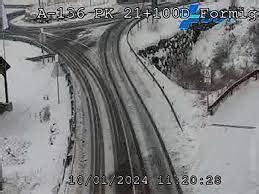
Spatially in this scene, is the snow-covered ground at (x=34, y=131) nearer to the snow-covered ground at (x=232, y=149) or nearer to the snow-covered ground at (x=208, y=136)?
the snow-covered ground at (x=208, y=136)

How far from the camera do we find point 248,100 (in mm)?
34719

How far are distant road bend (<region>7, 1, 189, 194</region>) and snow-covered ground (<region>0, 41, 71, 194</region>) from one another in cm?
204

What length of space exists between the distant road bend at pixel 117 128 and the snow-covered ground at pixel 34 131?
2041mm

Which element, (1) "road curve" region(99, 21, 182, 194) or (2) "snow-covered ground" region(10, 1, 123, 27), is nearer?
(1) "road curve" region(99, 21, 182, 194)

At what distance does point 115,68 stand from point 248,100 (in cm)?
1792

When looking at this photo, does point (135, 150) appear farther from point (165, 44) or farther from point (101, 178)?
point (165, 44)

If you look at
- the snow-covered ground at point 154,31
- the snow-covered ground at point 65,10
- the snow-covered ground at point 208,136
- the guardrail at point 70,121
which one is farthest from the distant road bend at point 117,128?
the snow-covered ground at point 65,10

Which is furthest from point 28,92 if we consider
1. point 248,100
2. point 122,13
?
point 122,13

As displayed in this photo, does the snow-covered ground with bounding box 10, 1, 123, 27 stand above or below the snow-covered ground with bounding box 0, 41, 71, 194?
above

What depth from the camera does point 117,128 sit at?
119 feet

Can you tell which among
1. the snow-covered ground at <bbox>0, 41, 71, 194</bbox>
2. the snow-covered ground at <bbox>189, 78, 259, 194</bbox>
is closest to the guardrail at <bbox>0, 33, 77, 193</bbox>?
the snow-covered ground at <bbox>0, 41, 71, 194</bbox>

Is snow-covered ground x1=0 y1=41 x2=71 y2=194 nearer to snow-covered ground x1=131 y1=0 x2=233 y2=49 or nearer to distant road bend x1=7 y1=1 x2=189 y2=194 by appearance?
distant road bend x1=7 y1=1 x2=189 y2=194

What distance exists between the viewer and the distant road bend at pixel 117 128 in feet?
96.0

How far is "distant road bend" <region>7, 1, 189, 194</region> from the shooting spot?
29.2m
